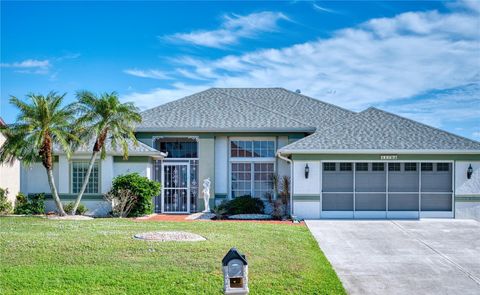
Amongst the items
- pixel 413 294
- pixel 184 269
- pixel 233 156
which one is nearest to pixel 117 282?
pixel 184 269

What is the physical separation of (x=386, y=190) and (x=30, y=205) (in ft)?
49.5

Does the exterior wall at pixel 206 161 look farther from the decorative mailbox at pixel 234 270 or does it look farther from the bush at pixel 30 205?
the decorative mailbox at pixel 234 270

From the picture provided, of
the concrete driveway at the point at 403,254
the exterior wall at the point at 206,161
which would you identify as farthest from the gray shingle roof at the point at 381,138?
the exterior wall at the point at 206,161

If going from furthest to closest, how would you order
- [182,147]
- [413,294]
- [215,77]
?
[215,77], [182,147], [413,294]

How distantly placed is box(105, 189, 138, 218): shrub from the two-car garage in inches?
311

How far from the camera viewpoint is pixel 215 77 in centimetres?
2723

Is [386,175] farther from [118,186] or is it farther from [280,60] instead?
[118,186]

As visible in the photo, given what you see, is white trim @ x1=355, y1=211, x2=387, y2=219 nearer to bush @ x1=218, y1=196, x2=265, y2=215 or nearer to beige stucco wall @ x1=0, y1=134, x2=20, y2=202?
bush @ x1=218, y1=196, x2=265, y2=215

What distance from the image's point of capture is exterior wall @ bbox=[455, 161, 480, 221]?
19.6 meters

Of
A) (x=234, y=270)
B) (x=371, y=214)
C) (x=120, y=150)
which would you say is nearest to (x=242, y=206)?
(x=371, y=214)

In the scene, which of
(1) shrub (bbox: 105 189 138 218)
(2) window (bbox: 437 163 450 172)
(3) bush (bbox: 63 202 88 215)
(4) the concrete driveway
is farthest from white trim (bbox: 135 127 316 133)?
(2) window (bbox: 437 163 450 172)

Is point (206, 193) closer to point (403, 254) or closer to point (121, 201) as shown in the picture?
point (121, 201)

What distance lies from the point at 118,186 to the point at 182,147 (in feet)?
13.4

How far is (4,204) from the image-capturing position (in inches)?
804
